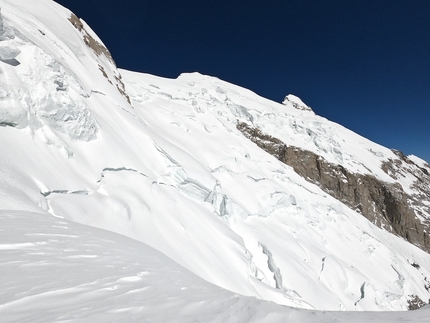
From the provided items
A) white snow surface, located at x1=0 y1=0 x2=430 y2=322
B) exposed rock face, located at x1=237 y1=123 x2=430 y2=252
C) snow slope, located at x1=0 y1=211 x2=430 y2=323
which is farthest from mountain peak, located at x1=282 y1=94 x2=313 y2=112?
snow slope, located at x1=0 y1=211 x2=430 y2=323

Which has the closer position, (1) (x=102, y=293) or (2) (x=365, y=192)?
(1) (x=102, y=293)

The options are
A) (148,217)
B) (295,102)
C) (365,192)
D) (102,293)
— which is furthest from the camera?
(295,102)

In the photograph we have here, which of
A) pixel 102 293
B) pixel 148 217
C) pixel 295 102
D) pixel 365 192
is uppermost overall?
pixel 295 102

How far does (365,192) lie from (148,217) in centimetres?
3333

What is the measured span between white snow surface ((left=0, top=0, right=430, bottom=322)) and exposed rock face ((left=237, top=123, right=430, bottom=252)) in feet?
16.8

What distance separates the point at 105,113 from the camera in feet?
40.8

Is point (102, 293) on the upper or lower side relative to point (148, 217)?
upper

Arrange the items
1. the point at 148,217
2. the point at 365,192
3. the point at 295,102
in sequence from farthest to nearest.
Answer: the point at 295,102, the point at 365,192, the point at 148,217

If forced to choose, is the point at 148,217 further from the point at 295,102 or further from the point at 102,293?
the point at 295,102

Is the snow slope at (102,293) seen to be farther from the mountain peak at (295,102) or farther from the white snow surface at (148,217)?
the mountain peak at (295,102)

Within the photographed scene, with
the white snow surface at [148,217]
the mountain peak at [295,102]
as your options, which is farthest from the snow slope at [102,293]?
the mountain peak at [295,102]

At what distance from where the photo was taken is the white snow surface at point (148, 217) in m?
2.28

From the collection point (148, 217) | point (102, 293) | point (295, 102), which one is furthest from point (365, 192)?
point (102, 293)

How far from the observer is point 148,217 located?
8.98 meters
